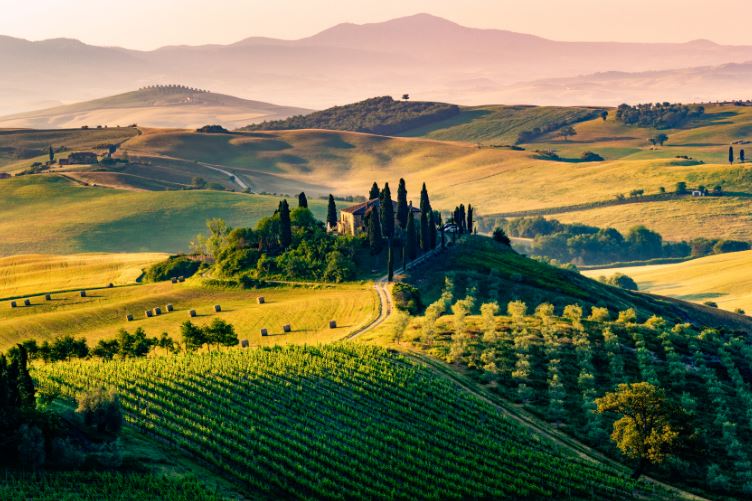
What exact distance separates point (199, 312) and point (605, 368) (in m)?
46.5

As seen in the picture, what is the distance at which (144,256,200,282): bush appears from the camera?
122 meters

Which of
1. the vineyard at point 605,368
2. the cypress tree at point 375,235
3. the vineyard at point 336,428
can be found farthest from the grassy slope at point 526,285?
the vineyard at point 336,428

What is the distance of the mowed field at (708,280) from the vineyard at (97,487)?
382ft

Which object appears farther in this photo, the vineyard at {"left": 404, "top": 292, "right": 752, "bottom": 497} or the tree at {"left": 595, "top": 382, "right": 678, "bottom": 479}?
the vineyard at {"left": 404, "top": 292, "right": 752, "bottom": 497}

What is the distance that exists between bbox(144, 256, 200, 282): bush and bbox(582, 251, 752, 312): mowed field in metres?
87.5

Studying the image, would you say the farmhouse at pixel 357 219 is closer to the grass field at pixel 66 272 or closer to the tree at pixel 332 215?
the tree at pixel 332 215

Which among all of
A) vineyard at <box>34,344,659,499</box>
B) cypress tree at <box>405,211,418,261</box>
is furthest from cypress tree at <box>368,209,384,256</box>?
vineyard at <box>34,344,659,499</box>

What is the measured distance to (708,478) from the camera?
58.8 m

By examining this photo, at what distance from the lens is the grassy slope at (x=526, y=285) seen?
343 feet

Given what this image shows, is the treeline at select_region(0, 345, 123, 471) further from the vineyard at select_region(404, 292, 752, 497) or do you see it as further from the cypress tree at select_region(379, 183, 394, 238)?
the cypress tree at select_region(379, 183, 394, 238)

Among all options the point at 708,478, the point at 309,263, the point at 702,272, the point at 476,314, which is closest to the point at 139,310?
the point at 309,263

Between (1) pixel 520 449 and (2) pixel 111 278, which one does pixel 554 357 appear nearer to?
(1) pixel 520 449

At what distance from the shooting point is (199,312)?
97938mm

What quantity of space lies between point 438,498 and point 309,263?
2611 inches
